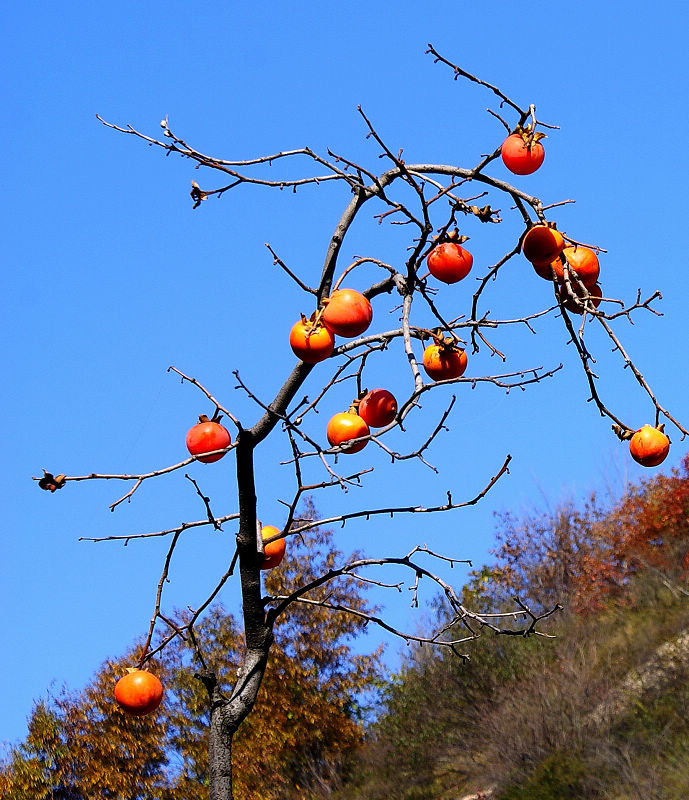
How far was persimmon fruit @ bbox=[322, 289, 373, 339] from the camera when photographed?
3314 millimetres

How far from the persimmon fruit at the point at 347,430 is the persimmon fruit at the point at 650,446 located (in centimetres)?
100

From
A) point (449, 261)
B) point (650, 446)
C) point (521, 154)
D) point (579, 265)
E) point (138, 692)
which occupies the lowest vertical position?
point (650, 446)

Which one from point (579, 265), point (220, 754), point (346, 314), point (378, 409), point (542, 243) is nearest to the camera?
point (346, 314)

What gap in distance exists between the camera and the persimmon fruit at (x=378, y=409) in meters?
3.73

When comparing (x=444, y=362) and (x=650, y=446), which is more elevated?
(x=444, y=362)

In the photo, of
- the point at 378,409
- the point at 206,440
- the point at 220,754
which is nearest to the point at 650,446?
the point at 378,409

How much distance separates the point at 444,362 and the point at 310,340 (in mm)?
519

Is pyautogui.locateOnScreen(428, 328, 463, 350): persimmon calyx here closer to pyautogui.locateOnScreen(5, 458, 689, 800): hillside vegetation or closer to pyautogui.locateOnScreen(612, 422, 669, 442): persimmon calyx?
pyautogui.locateOnScreen(612, 422, 669, 442): persimmon calyx

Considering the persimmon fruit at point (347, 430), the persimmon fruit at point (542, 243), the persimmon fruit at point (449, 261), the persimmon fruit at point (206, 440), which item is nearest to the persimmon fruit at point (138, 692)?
the persimmon fruit at point (206, 440)

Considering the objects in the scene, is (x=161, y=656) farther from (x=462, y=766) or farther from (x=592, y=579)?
(x=592, y=579)

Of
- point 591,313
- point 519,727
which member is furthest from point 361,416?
point 519,727

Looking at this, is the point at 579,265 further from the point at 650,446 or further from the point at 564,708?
the point at 564,708

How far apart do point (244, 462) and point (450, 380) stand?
908 mm

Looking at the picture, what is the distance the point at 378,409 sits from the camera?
12.2 ft
